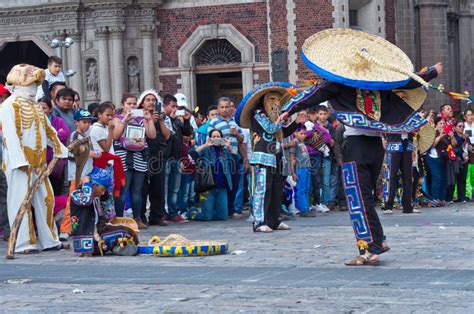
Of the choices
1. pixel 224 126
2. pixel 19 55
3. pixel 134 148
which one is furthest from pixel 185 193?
pixel 19 55

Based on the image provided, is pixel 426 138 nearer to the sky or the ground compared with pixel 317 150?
nearer to the sky

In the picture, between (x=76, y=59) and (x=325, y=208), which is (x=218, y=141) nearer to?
(x=325, y=208)

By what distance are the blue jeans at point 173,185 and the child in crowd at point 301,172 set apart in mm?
1812

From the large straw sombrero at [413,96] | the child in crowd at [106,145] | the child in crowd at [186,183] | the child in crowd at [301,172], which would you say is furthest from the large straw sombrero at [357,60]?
the child in crowd at [301,172]

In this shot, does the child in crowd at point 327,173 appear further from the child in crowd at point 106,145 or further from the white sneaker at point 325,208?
the child in crowd at point 106,145

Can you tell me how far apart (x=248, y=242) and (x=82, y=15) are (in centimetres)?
2296

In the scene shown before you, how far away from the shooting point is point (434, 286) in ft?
30.6

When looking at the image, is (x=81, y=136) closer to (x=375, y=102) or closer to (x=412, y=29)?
Answer: (x=375, y=102)

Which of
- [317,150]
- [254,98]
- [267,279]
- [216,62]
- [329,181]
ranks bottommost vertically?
[267,279]

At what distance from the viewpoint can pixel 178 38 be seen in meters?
35.5

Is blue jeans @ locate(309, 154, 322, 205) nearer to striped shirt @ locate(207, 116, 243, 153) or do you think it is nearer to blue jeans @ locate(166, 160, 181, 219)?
striped shirt @ locate(207, 116, 243, 153)

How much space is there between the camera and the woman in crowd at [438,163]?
71.6 feet

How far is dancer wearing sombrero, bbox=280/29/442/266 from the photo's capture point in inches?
434

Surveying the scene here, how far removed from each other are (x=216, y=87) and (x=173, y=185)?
18576mm
